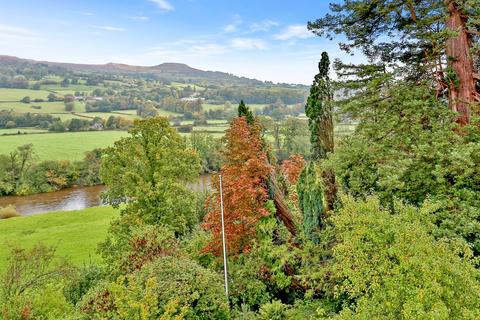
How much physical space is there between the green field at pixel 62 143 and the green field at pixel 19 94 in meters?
41.0

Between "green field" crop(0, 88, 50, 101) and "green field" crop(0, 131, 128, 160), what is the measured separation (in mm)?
41005

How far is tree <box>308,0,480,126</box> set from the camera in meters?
12.3

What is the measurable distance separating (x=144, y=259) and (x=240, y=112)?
7.14 m

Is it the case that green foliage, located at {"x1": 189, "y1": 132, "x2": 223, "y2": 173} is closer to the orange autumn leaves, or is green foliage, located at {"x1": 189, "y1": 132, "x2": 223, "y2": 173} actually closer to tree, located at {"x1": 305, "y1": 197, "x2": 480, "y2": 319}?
the orange autumn leaves

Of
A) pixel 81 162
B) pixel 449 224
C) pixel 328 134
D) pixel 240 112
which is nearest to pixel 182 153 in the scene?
pixel 240 112

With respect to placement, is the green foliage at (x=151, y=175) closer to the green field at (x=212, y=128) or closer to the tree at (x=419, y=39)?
the tree at (x=419, y=39)

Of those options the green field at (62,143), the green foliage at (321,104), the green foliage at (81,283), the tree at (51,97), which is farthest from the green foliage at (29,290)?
the tree at (51,97)

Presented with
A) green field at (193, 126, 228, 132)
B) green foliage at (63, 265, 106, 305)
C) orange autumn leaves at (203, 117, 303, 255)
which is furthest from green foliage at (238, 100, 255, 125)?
green field at (193, 126, 228, 132)

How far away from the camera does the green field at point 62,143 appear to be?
5708 centimetres

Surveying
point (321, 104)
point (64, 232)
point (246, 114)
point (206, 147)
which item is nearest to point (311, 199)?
point (321, 104)

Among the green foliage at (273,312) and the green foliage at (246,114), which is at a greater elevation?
the green foliage at (246,114)

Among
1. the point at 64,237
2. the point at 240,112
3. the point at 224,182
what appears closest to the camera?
the point at 224,182

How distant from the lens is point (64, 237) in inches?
1156

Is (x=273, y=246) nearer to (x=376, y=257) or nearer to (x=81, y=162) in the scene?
(x=376, y=257)
